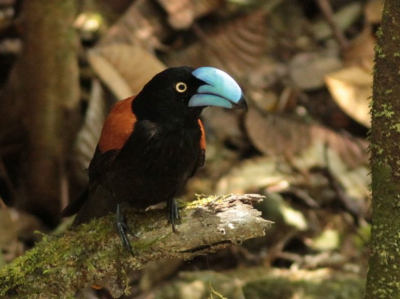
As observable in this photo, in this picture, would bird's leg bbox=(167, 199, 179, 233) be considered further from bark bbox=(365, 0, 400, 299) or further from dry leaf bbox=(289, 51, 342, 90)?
dry leaf bbox=(289, 51, 342, 90)

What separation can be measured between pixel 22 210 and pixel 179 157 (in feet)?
8.23

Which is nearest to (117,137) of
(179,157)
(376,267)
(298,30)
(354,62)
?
(179,157)

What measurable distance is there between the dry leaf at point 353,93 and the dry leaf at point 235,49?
30.0 inches

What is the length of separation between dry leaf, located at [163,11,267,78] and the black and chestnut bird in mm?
2840

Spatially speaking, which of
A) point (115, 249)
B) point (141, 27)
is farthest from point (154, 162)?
point (141, 27)

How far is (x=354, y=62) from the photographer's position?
647 cm

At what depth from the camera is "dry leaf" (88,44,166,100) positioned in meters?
4.91

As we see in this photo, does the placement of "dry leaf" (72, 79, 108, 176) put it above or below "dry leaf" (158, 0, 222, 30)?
below

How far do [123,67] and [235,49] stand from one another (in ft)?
4.56

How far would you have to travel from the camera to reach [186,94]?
3002 mm

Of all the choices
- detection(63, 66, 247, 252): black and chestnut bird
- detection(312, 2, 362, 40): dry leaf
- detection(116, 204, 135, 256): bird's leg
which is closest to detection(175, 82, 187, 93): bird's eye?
detection(63, 66, 247, 252): black and chestnut bird

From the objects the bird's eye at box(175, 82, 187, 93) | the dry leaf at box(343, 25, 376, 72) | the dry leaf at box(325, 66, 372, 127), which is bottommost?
the dry leaf at box(325, 66, 372, 127)

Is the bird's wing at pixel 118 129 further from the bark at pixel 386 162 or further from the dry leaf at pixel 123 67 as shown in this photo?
the dry leaf at pixel 123 67

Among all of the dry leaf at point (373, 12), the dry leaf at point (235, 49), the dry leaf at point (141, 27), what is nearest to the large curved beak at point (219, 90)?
the dry leaf at point (141, 27)
